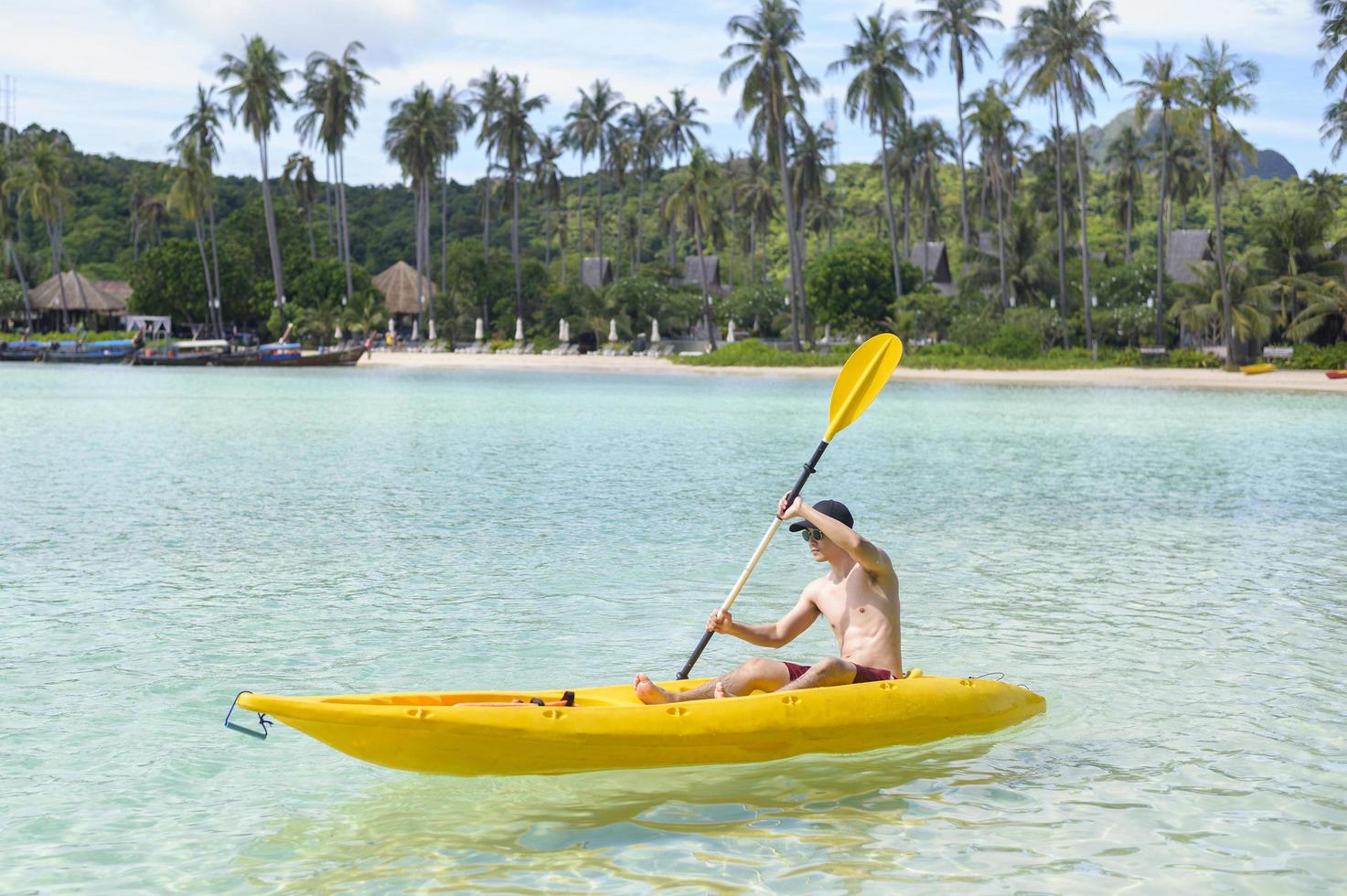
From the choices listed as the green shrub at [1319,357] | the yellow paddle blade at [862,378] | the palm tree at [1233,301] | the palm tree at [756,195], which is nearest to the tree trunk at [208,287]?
the palm tree at [756,195]

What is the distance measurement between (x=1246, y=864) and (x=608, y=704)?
2.63 metres

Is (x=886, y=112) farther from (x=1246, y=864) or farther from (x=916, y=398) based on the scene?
(x=1246, y=864)

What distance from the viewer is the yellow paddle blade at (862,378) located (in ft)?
24.6

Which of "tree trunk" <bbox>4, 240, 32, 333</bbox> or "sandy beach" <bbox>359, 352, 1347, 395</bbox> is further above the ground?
"tree trunk" <bbox>4, 240, 32, 333</bbox>

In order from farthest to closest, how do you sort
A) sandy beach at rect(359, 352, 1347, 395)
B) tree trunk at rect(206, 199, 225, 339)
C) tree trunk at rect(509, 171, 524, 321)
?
tree trunk at rect(206, 199, 225, 339) → tree trunk at rect(509, 171, 524, 321) → sandy beach at rect(359, 352, 1347, 395)

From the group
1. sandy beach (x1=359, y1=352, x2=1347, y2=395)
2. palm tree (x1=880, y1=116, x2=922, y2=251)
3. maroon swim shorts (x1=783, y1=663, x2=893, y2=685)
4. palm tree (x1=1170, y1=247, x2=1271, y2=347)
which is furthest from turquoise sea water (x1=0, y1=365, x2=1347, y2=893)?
palm tree (x1=880, y1=116, x2=922, y2=251)

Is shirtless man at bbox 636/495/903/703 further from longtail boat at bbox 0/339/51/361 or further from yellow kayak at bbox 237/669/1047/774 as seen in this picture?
longtail boat at bbox 0/339/51/361

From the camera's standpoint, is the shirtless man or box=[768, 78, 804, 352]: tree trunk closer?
the shirtless man

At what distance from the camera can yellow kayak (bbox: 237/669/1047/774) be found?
5086mm

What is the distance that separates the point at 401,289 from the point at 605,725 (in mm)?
69776

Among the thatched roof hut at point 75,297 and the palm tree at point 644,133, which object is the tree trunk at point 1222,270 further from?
the thatched roof hut at point 75,297

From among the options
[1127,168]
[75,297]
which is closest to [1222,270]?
[1127,168]

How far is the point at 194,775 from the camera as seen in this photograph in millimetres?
6027

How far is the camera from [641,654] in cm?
826
